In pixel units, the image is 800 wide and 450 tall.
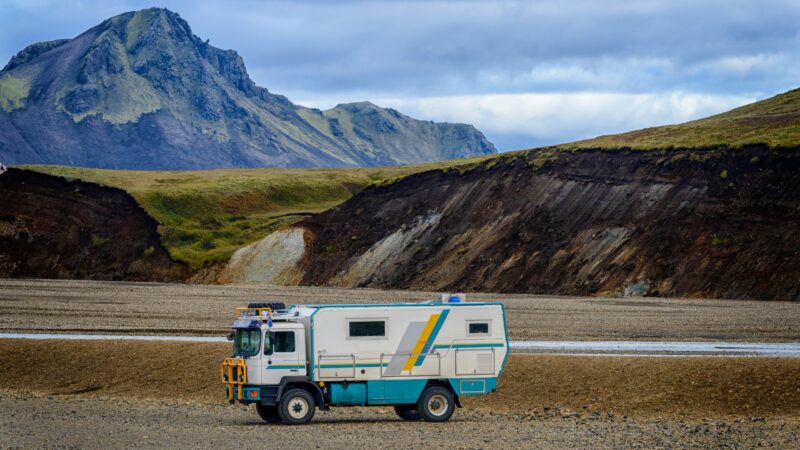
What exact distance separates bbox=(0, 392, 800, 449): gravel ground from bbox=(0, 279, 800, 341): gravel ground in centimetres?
1748

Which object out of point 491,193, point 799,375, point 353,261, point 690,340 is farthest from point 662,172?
point 799,375

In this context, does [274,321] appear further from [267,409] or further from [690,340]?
[690,340]

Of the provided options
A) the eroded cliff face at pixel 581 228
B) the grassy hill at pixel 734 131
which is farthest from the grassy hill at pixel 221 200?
the grassy hill at pixel 734 131

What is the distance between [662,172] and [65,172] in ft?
285

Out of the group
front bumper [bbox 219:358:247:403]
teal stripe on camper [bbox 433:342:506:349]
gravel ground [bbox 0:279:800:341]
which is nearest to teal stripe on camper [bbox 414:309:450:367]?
teal stripe on camper [bbox 433:342:506:349]

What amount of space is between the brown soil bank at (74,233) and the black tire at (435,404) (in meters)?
85.0

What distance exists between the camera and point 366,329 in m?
26.9

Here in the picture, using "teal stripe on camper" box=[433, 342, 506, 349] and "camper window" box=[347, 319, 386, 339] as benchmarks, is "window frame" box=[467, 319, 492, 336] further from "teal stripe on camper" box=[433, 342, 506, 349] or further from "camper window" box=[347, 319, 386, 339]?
"camper window" box=[347, 319, 386, 339]

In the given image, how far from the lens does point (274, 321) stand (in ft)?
88.6

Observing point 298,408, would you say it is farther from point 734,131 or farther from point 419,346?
point 734,131

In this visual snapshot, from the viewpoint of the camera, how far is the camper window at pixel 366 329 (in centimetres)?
2680

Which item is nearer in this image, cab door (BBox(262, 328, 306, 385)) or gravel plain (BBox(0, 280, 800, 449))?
gravel plain (BBox(0, 280, 800, 449))

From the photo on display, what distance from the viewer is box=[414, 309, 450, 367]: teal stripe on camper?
1063 inches

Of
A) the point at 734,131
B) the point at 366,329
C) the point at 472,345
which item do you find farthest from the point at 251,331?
the point at 734,131
